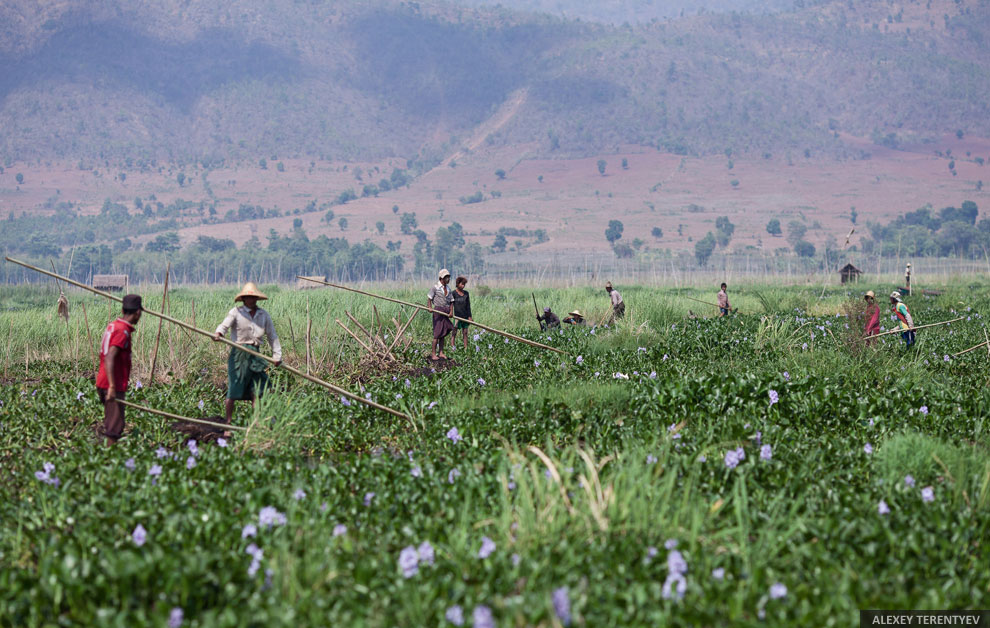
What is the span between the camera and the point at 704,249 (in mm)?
149000

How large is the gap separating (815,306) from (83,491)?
754 inches

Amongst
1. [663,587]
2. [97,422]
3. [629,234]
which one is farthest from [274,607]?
[629,234]

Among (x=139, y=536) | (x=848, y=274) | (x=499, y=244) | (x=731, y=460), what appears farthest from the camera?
(x=499, y=244)

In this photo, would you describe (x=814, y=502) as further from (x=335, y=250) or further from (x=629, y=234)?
(x=629, y=234)

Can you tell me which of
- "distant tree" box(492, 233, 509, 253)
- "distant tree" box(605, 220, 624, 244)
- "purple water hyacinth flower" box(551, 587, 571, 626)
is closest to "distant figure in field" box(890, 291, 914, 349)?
"purple water hyacinth flower" box(551, 587, 571, 626)

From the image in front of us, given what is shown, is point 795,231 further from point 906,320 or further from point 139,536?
point 139,536

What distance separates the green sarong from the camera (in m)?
8.59

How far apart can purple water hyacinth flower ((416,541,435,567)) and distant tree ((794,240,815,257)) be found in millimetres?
156067

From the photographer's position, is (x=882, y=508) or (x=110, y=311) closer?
(x=882, y=508)

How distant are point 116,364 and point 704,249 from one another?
148 metres

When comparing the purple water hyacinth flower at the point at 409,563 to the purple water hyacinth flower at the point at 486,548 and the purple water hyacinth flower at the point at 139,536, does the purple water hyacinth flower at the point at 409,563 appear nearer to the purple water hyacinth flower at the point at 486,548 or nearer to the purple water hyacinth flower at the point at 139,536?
the purple water hyacinth flower at the point at 486,548

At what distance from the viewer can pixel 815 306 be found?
2136 cm

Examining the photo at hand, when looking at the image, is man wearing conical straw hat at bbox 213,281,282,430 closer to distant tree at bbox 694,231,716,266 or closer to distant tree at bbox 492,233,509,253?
distant tree at bbox 694,231,716,266

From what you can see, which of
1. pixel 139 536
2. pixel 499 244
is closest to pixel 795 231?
pixel 499 244
